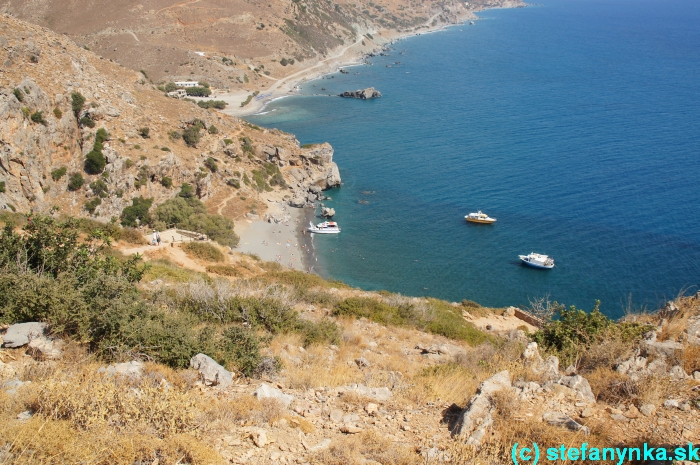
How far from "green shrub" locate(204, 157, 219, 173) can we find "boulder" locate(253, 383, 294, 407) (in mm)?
42921

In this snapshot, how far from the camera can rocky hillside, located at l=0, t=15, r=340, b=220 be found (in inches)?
1407

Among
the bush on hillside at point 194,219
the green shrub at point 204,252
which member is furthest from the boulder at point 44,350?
the bush on hillside at point 194,219

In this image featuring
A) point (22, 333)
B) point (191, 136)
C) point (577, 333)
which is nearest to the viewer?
point (22, 333)

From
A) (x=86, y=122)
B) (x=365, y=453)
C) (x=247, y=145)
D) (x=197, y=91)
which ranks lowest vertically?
(x=247, y=145)

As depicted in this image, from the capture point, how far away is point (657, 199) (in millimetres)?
54969

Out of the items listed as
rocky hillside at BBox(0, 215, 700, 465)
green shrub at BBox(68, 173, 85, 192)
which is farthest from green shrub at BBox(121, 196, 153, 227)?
rocky hillside at BBox(0, 215, 700, 465)

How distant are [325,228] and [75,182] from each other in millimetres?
22740

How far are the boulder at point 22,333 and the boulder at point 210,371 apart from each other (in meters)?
3.15

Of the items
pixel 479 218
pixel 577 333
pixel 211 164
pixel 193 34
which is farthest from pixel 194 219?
pixel 193 34

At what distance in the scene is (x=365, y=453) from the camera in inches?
275

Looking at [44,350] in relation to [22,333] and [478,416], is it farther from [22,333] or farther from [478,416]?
[478,416]

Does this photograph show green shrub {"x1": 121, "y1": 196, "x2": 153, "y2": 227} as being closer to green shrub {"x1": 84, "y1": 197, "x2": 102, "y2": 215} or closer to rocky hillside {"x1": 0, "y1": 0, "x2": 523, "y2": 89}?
green shrub {"x1": 84, "y1": 197, "x2": 102, "y2": 215}

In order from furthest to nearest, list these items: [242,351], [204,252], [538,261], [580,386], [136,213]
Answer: [538,261], [136,213], [204,252], [242,351], [580,386]

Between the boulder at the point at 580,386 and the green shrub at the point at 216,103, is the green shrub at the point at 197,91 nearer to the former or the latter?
the green shrub at the point at 216,103
